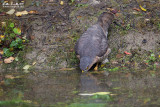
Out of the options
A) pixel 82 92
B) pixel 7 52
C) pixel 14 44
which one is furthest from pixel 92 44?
pixel 82 92

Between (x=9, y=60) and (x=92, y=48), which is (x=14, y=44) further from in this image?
(x=92, y=48)

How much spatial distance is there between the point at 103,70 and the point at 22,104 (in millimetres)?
3336

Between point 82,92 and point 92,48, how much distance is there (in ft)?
8.80

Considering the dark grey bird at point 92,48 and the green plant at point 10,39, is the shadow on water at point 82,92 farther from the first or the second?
the green plant at point 10,39

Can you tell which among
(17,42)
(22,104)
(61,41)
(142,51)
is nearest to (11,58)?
(17,42)

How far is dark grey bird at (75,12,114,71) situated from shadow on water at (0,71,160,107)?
954 mm

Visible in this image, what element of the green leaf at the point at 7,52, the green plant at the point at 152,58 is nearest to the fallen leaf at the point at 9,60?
the green leaf at the point at 7,52

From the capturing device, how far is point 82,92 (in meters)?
4.24

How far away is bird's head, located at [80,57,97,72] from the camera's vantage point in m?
6.45

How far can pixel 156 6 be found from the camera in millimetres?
8781

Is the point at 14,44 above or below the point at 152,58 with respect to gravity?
above

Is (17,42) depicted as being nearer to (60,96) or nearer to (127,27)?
(127,27)

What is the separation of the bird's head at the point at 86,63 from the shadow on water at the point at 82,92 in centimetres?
78

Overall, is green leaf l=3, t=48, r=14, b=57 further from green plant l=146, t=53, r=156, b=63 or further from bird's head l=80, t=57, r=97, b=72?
green plant l=146, t=53, r=156, b=63
